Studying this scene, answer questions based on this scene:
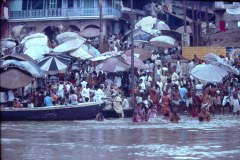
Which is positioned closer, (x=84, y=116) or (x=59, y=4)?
(x=84, y=116)

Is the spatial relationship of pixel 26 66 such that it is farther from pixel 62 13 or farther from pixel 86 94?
pixel 62 13

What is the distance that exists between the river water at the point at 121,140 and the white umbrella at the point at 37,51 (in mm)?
6501

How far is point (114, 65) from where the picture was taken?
2234 cm

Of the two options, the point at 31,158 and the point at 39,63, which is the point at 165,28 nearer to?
the point at 39,63

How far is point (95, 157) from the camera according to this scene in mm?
11172

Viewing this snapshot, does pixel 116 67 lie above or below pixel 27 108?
above

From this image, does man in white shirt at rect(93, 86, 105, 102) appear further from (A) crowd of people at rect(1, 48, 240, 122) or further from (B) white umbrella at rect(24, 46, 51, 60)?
(B) white umbrella at rect(24, 46, 51, 60)

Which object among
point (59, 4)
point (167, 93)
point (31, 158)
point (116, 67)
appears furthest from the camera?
point (59, 4)

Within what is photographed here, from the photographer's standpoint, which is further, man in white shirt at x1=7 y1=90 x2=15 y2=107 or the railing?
the railing

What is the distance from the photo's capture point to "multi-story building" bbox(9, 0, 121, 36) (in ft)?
120

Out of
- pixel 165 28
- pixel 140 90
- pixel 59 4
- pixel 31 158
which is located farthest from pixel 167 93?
pixel 59 4

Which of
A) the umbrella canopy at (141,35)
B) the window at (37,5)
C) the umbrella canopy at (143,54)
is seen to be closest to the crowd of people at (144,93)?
the umbrella canopy at (143,54)

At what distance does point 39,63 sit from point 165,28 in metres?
12.3

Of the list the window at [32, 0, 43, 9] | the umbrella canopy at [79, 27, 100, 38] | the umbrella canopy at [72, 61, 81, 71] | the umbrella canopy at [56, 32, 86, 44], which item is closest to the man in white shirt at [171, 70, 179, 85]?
the umbrella canopy at [72, 61, 81, 71]
